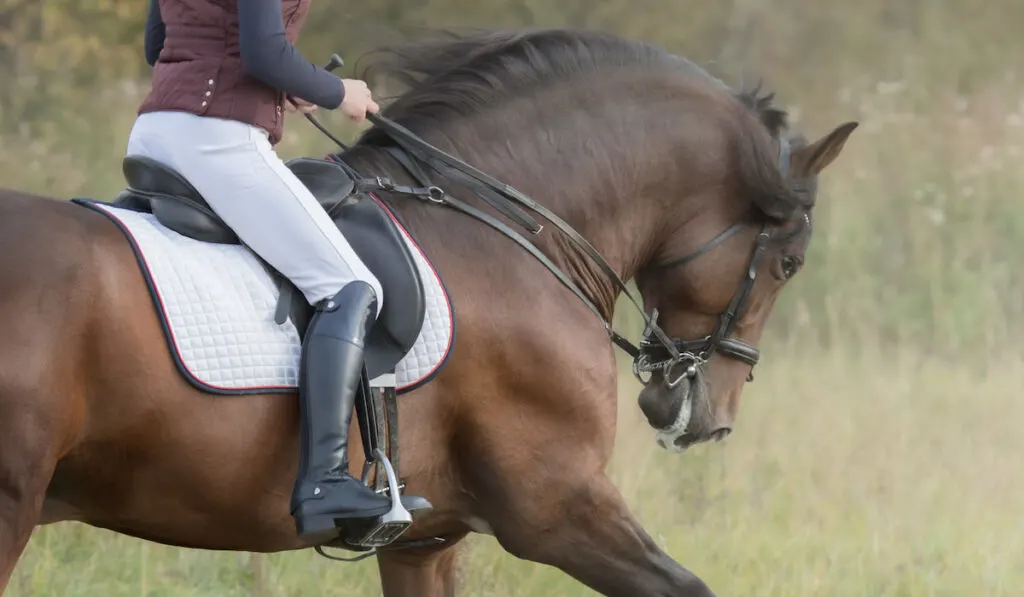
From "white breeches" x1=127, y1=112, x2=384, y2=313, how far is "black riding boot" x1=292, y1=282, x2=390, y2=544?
0.42 feet

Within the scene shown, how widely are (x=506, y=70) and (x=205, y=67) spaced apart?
1.07 meters

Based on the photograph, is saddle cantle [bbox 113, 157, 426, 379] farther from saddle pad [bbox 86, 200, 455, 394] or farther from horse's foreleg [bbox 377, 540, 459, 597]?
horse's foreleg [bbox 377, 540, 459, 597]

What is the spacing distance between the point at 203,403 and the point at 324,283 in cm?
42

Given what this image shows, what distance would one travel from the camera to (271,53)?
3.13 meters

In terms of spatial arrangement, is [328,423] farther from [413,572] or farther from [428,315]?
[413,572]

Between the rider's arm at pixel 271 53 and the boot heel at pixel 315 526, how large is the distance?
1033 millimetres

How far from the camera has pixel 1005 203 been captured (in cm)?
1024

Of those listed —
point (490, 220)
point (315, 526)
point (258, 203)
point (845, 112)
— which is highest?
point (845, 112)

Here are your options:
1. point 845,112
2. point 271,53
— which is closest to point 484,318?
point 271,53

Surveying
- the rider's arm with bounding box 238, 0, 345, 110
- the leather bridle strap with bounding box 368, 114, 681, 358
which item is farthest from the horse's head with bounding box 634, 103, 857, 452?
the rider's arm with bounding box 238, 0, 345, 110

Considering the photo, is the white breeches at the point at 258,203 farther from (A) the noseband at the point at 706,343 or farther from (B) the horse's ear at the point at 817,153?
(B) the horse's ear at the point at 817,153

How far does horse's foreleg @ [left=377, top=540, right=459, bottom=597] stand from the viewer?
→ 4.11m

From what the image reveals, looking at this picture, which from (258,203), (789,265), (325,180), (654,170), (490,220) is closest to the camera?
(258,203)

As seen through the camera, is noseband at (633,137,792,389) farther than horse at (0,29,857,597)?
Yes
